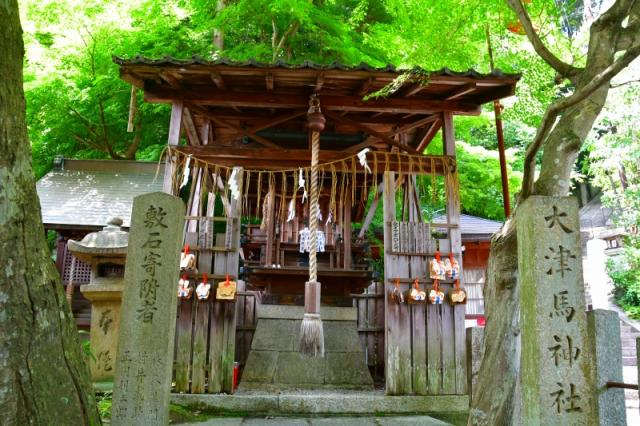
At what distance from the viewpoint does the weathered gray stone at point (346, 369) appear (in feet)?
26.8

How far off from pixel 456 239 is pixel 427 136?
2850mm

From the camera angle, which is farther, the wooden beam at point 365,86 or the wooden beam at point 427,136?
the wooden beam at point 427,136

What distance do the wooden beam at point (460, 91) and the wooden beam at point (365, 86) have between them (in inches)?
55.7

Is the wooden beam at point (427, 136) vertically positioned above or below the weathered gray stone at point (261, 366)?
above

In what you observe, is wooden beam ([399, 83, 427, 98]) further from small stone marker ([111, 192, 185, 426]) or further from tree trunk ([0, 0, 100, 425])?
tree trunk ([0, 0, 100, 425])

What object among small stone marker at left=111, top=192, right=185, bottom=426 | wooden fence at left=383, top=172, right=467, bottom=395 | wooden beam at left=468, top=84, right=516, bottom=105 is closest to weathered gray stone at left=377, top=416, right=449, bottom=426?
wooden fence at left=383, top=172, right=467, bottom=395

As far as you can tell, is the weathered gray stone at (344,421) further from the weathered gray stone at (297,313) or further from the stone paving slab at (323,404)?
the weathered gray stone at (297,313)

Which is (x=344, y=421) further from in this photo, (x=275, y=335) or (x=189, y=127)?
(x=189, y=127)

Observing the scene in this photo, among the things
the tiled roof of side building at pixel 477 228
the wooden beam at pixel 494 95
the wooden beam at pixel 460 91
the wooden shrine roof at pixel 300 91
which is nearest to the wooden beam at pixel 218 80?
the wooden shrine roof at pixel 300 91

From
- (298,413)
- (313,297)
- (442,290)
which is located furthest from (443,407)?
(313,297)

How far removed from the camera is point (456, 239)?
7.41m

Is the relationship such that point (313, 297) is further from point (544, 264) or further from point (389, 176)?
point (544, 264)

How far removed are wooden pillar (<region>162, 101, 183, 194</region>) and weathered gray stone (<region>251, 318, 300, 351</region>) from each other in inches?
133

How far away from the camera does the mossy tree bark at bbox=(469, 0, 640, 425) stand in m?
4.18
